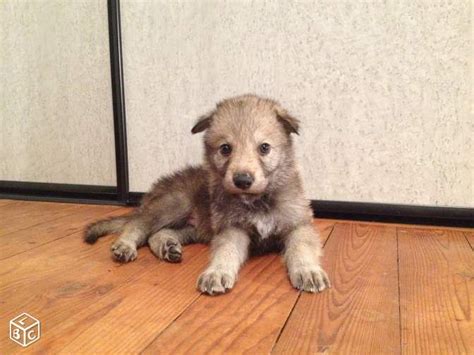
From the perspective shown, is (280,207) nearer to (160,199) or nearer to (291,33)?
(160,199)

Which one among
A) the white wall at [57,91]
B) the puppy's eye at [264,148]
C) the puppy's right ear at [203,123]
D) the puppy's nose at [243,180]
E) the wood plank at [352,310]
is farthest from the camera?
the white wall at [57,91]

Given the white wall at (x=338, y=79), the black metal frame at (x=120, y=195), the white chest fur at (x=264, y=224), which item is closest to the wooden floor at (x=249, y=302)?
the white chest fur at (x=264, y=224)

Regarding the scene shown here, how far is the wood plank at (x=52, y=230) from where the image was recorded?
7.86ft

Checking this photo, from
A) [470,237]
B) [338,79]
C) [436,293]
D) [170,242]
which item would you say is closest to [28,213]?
[170,242]

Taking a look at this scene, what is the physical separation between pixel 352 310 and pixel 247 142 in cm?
85

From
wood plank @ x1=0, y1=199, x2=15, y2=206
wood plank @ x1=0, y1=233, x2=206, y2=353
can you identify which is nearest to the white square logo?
A: wood plank @ x1=0, y1=233, x2=206, y2=353

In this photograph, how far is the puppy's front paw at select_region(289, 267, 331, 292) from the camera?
5.67 feet

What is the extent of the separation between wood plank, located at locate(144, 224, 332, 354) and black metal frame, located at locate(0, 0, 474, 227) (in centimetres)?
113

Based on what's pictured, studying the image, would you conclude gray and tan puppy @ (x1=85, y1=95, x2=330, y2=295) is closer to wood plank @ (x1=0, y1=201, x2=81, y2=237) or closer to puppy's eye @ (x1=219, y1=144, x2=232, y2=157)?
puppy's eye @ (x1=219, y1=144, x2=232, y2=157)

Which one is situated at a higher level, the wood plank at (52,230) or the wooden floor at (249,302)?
the wooden floor at (249,302)

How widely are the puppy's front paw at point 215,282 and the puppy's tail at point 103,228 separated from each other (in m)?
0.92

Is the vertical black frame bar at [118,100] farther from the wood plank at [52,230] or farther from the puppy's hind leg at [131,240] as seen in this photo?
the puppy's hind leg at [131,240]

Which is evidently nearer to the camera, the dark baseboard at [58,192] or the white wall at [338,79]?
the white wall at [338,79]

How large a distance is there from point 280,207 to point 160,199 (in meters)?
0.73
